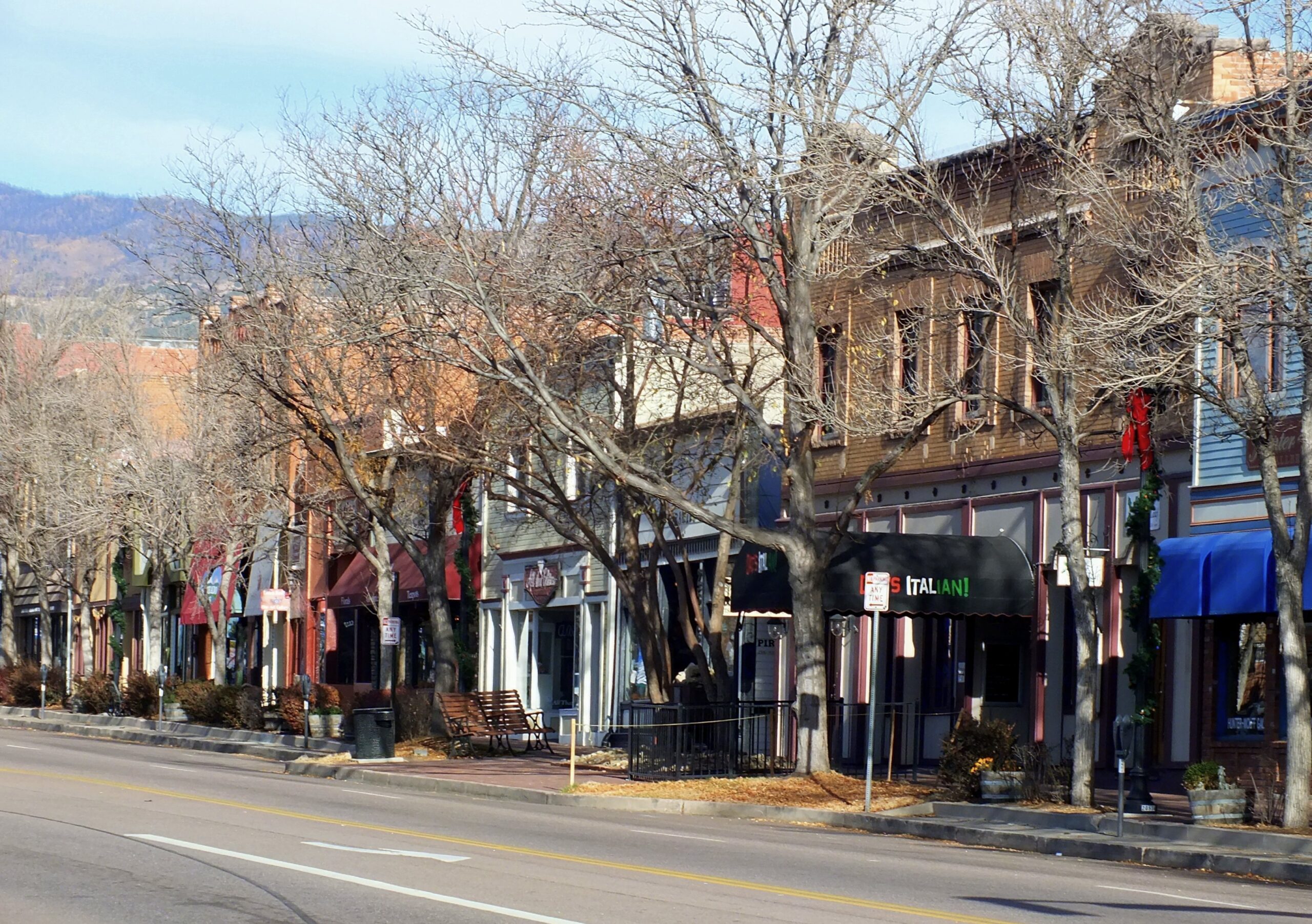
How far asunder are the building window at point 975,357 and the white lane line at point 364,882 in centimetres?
1349

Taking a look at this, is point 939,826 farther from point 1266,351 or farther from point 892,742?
point 1266,351

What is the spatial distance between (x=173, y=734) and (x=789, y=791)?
2073cm

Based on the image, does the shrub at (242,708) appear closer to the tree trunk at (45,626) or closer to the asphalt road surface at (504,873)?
the tree trunk at (45,626)

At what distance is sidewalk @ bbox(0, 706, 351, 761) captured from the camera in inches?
1393

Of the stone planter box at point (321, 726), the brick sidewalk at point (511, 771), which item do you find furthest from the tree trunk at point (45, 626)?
the brick sidewalk at point (511, 771)

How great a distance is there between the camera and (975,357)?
91.7ft

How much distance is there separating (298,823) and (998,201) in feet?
47.9

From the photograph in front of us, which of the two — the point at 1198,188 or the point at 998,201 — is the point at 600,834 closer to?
the point at 1198,188

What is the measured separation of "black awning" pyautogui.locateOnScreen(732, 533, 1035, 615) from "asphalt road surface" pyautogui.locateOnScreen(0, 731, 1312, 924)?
16.9 ft

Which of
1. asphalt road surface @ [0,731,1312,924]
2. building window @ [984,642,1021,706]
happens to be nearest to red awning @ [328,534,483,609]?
building window @ [984,642,1021,706]

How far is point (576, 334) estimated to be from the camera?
2802 centimetres

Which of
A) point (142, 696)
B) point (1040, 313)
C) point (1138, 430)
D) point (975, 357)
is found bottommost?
point (142, 696)

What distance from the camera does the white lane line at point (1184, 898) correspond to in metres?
13.2

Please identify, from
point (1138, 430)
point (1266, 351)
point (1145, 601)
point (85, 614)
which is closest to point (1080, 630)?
point (1145, 601)
